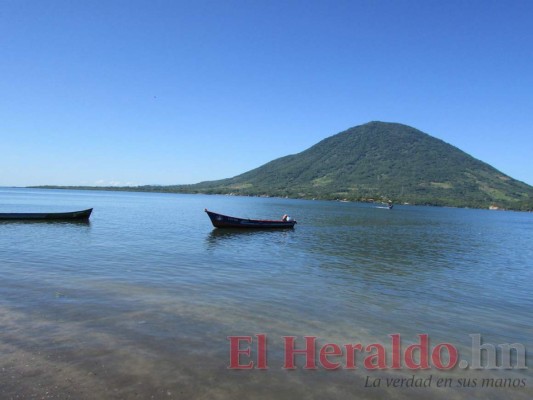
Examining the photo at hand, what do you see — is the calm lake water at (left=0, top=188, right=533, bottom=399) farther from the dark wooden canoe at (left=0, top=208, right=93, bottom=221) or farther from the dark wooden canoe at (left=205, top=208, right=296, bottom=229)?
the dark wooden canoe at (left=0, top=208, right=93, bottom=221)

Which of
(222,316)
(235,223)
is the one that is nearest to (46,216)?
(235,223)

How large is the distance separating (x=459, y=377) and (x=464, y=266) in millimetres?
19035

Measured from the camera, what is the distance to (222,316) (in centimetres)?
1205

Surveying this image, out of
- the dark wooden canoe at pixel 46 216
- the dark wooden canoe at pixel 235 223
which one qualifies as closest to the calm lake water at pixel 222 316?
the dark wooden canoe at pixel 235 223

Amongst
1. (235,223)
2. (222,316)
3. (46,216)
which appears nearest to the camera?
(222,316)

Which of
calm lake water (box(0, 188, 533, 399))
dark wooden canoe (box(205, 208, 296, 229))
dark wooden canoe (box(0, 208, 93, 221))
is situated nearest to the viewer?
calm lake water (box(0, 188, 533, 399))

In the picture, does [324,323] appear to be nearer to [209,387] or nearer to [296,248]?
[209,387]

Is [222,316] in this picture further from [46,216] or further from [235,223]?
[46,216]

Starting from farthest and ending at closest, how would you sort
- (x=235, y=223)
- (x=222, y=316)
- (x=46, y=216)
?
(x=46, y=216), (x=235, y=223), (x=222, y=316)

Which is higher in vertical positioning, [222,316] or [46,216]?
[46,216]

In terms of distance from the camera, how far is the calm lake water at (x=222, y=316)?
786 cm

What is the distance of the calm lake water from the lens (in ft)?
25.8

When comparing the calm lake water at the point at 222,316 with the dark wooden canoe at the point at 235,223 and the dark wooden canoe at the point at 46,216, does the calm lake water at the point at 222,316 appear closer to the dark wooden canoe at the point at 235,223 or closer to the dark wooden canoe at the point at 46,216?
the dark wooden canoe at the point at 235,223

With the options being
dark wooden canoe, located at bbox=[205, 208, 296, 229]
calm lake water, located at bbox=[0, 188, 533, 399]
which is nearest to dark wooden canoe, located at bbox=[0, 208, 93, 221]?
dark wooden canoe, located at bbox=[205, 208, 296, 229]
